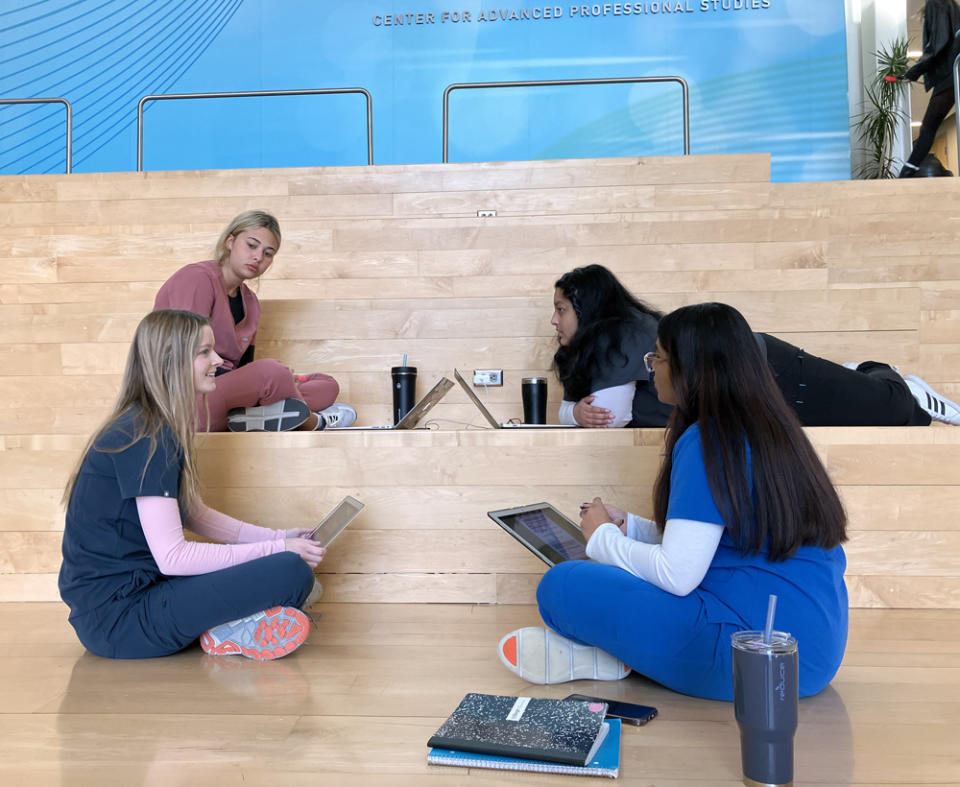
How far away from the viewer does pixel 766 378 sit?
150 centimetres

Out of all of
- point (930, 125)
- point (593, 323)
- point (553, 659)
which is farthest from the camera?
point (930, 125)

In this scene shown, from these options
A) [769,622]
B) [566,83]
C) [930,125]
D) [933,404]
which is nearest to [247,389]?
[769,622]

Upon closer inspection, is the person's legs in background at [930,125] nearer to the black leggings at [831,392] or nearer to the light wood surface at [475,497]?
the black leggings at [831,392]

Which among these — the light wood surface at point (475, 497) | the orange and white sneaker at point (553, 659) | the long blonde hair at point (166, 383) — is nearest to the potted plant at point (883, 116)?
the light wood surface at point (475, 497)

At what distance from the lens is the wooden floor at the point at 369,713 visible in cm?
126

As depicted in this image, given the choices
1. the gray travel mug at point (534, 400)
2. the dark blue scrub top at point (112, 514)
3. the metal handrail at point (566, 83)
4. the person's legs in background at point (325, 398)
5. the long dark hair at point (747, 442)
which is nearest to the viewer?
the long dark hair at point (747, 442)

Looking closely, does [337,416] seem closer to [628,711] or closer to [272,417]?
[272,417]

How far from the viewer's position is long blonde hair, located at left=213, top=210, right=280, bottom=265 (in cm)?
284

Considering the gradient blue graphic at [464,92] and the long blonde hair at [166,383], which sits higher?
the gradient blue graphic at [464,92]

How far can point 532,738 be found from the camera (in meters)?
1.27

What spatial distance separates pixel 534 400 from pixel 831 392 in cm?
82

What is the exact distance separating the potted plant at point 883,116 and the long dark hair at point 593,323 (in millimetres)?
4176

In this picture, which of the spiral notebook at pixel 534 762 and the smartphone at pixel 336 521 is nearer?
the spiral notebook at pixel 534 762

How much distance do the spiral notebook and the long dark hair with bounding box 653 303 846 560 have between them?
16.1 inches
